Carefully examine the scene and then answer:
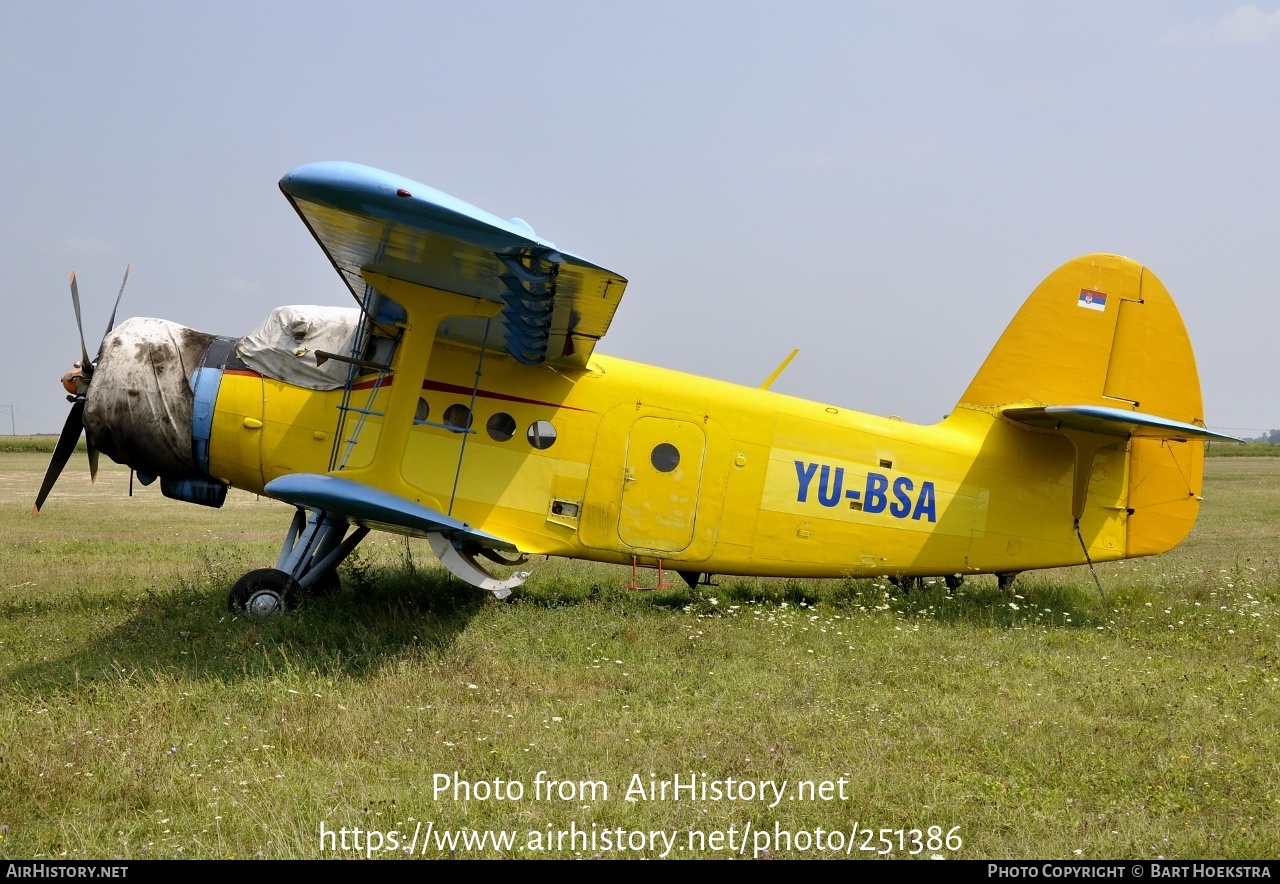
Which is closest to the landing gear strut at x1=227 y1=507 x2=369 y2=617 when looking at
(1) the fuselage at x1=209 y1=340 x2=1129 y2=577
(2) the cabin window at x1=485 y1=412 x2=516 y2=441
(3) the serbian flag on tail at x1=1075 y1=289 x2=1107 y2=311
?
(1) the fuselage at x1=209 y1=340 x2=1129 y2=577

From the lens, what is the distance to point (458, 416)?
26.1ft

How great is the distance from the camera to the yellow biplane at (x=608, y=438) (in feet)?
23.5

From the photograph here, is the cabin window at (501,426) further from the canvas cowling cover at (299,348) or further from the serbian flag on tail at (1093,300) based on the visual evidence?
the serbian flag on tail at (1093,300)

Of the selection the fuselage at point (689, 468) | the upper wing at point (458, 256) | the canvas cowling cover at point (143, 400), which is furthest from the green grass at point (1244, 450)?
the canvas cowling cover at point (143, 400)

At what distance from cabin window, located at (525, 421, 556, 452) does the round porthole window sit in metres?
0.90

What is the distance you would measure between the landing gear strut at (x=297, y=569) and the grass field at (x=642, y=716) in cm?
26

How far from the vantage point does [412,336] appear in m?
6.98

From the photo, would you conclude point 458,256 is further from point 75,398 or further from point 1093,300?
point 1093,300

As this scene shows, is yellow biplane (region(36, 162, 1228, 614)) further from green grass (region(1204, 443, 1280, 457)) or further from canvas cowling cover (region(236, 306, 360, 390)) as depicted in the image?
green grass (region(1204, 443, 1280, 457))

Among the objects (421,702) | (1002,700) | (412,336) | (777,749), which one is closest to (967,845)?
(777,749)

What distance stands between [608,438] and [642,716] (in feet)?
10.3

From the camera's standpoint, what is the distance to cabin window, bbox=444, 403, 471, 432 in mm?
7910

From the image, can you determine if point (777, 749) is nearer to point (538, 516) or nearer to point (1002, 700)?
point (1002, 700)

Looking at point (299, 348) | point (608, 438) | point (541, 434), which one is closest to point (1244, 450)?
point (608, 438)
